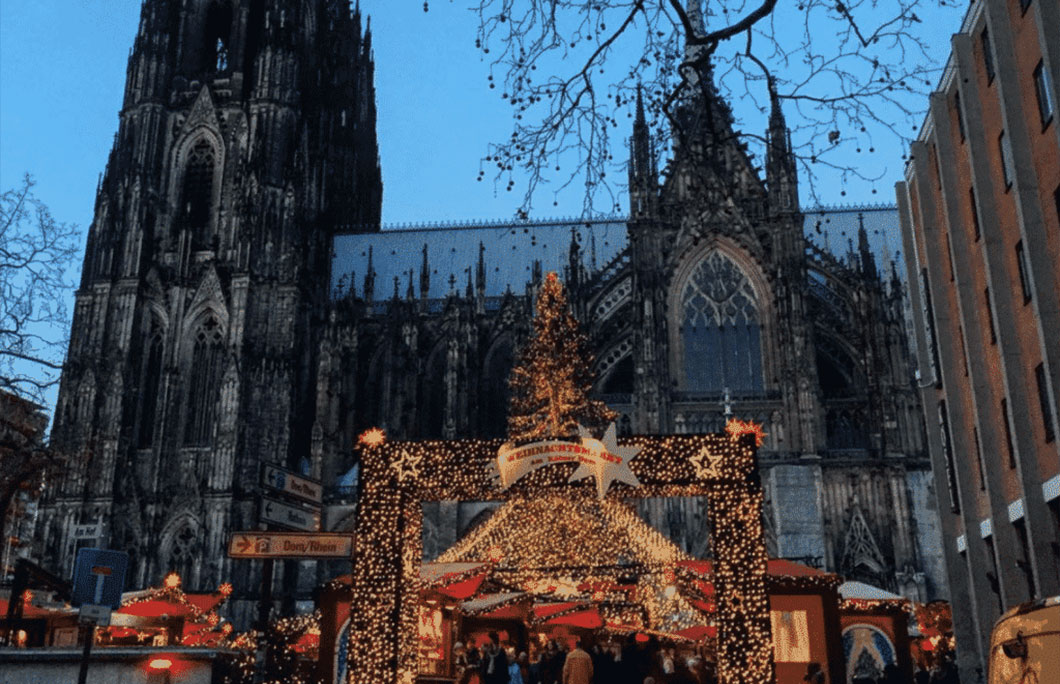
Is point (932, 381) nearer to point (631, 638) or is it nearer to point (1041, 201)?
point (1041, 201)

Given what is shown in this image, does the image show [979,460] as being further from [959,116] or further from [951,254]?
[959,116]

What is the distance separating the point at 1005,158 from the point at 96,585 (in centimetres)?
1698

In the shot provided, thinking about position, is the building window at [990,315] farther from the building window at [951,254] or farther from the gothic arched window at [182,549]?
the gothic arched window at [182,549]

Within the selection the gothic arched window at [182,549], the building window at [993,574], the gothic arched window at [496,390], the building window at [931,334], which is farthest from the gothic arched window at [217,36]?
the building window at [993,574]

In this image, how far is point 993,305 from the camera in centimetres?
1839

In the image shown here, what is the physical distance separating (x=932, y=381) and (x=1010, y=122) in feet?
27.1

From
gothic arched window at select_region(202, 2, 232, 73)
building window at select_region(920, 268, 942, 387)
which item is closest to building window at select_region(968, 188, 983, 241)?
building window at select_region(920, 268, 942, 387)

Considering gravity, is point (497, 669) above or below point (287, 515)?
below

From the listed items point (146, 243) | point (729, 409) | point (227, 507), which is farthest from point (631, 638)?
point (146, 243)

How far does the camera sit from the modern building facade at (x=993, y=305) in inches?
653

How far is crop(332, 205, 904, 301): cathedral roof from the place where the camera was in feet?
144

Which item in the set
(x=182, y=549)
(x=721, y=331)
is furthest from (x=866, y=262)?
(x=182, y=549)

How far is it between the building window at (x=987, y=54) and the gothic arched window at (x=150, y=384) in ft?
101

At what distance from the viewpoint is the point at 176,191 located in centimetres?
4122
